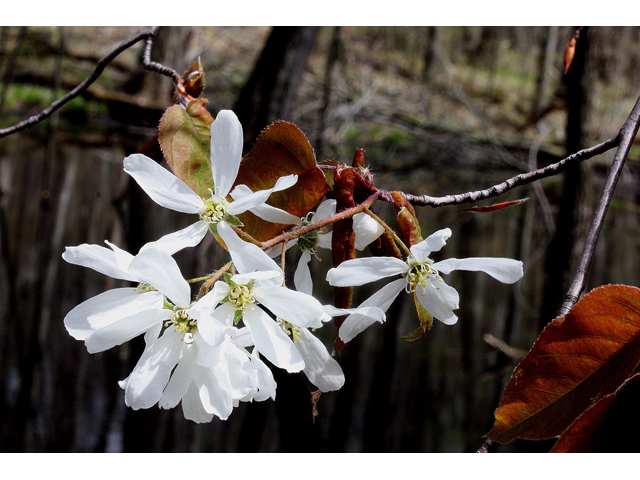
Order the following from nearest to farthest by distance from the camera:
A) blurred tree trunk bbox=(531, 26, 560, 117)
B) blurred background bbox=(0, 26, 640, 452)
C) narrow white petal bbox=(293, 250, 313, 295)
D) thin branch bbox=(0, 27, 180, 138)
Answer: narrow white petal bbox=(293, 250, 313, 295) → thin branch bbox=(0, 27, 180, 138) → blurred background bbox=(0, 26, 640, 452) → blurred tree trunk bbox=(531, 26, 560, 117)

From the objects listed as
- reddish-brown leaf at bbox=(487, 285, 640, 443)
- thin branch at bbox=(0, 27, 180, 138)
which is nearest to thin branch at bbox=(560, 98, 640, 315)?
reddish-brown leaf at bbox=(487, 285, 640, 443)

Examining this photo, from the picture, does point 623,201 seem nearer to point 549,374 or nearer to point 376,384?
point 376,384

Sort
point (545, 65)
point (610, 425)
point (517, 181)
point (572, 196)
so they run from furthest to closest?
point (545, 65), point (572, 196), point (517, 181), point (610, 425)

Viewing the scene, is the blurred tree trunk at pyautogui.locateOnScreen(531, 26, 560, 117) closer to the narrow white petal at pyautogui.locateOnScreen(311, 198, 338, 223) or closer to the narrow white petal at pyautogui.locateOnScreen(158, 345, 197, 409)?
the narrow white petal at pyautogui.locateOnScreen(311, 198, 338, 223)

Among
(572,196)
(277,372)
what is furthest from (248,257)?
(572,196)

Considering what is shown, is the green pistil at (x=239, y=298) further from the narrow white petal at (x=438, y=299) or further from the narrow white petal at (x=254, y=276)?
the narrow white petal at (x=438, y=299)

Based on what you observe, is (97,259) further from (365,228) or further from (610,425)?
(610,425)

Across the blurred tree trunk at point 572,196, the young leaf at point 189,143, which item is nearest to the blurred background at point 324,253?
the blurred tree trunk at point 572,196
